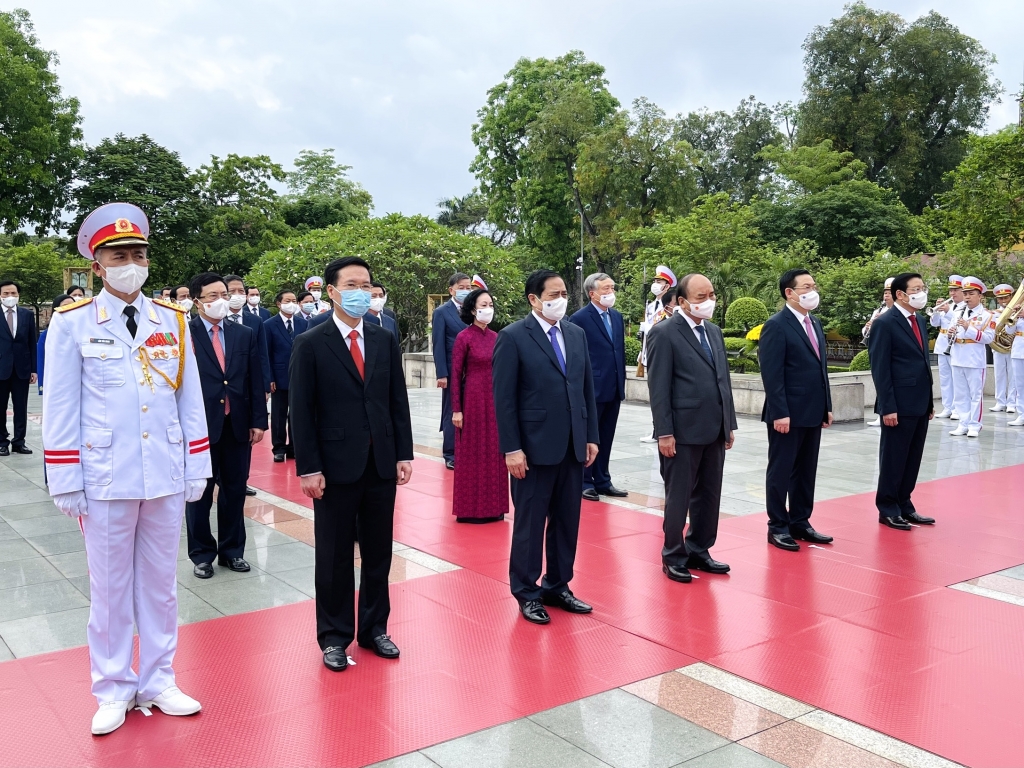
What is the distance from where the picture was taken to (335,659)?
4129 millimetres

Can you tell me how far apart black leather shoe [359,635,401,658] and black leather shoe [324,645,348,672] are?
174 mm

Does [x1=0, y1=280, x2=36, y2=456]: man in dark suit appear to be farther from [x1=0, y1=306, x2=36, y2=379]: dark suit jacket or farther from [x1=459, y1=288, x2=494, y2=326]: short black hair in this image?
[x1=459, y1=288, x2=494, y2=326]: short black hair

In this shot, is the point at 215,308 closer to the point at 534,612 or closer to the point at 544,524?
the point at 544,524

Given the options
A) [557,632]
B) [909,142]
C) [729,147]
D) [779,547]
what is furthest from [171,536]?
[729,147]

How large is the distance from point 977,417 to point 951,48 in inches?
1280

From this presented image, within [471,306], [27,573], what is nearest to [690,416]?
[471,306]

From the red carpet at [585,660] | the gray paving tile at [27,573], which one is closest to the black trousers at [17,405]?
the gray paving tile at [27,573]

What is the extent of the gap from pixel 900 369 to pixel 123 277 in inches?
219

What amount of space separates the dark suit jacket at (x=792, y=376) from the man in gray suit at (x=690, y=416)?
2.14 ft

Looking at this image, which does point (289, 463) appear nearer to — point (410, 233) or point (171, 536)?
point (171, 536)

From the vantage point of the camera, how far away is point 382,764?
327 cm

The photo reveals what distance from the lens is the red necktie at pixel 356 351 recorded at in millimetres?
4168

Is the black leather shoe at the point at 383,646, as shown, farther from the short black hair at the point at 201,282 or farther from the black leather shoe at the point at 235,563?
the short black hair at the point at 201,282

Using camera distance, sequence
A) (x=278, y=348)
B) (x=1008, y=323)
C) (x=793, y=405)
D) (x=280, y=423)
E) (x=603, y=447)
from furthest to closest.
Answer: (x=1008, y=323) < (x=280, y=423) < (x=278, y=348) < (x=603, y=447) < (x=793, y=405)
